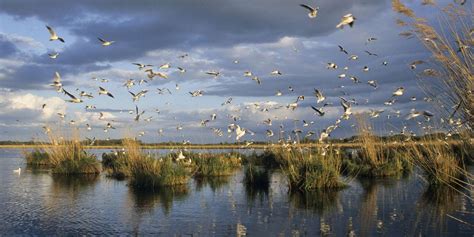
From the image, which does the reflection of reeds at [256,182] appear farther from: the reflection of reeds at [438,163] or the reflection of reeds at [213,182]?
the reflection of reeds at [438,163]

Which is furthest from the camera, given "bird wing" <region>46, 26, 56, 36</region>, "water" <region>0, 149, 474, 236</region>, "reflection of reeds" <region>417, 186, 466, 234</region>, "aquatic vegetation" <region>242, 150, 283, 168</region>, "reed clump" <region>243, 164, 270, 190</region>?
"aquatic vegetation" <region>242, 150, 283, 168</region>

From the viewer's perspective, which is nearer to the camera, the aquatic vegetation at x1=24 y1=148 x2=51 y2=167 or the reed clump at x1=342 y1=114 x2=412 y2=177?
the reed clump at x1=342 y1=114 x2=412 y2=177

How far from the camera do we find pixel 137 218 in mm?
12594

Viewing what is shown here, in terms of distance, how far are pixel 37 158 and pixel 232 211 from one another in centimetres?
2707

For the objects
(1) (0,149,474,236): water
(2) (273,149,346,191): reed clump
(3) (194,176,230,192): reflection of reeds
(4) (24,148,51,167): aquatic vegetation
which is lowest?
(1) (0,149,474,236): water

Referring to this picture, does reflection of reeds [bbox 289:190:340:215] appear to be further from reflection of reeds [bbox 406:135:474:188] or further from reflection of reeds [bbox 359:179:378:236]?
reflection of reeds [bbox 406:135:474:188]

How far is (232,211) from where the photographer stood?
1384cm

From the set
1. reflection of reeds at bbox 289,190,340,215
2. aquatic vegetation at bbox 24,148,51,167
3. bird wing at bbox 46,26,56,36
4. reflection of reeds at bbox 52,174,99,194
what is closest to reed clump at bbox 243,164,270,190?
reflection of reeds at bbox 289,190,340,215

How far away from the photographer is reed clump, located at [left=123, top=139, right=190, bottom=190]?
760 inches

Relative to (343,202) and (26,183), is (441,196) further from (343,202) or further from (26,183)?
(26,183)

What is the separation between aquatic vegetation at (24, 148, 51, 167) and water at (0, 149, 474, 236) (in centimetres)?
1704

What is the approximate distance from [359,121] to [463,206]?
38.2 feet

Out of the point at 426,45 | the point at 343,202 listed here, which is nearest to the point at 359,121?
the point at 343,202

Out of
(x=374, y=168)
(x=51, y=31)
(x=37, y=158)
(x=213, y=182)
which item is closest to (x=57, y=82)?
(x=51, y=31)
